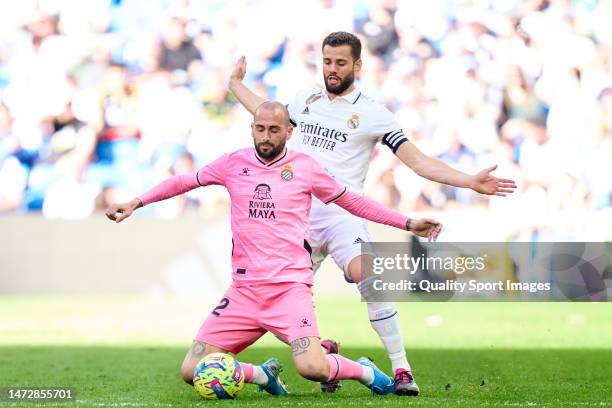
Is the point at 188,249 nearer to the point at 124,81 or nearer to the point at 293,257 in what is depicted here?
the point at 124,81

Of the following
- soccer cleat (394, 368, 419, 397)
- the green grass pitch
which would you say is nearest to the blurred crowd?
the green grass pitch

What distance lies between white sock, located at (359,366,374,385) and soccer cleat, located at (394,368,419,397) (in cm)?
22

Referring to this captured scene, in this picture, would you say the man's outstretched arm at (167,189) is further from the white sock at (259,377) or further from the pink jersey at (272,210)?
the white sock at (259,377)

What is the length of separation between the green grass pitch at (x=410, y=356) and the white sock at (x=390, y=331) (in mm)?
258

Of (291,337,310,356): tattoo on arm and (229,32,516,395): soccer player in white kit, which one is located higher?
Result: (229,32,516,395): soccer player in white kit

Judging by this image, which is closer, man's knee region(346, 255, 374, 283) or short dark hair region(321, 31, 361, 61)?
man's knee region(346, 255, 374, 283)

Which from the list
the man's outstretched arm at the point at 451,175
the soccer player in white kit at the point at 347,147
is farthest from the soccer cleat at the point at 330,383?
the man's outstretched arm at the point at 451,175

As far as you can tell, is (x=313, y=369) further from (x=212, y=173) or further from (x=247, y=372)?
(x=212, y=173)

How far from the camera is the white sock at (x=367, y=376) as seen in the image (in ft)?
21.7

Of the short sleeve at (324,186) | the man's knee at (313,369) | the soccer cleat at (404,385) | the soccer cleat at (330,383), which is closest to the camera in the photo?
the man's knee at (313,369)

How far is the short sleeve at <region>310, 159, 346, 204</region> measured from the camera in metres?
6.65

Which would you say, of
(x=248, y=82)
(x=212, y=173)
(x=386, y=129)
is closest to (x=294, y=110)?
(x=386, y=129)

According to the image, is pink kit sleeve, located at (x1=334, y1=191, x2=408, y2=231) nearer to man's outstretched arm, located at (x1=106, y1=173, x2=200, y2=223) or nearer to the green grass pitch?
man's outstretched arm, located at (x1=106, y1=173, x2=200, y2=223)

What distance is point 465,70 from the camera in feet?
55.0
